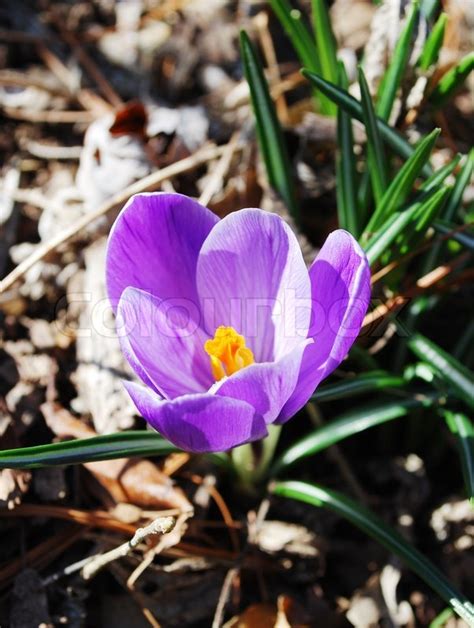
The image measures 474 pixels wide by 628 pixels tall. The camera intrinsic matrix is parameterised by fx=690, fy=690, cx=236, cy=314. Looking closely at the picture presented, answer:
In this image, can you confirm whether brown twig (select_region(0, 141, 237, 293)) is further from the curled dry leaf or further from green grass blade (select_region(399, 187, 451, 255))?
green grass blade (select_region(399, 187, 451, 255))

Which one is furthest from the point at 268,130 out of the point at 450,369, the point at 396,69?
the point at 450,369

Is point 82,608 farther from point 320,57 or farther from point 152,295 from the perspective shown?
point 320,57

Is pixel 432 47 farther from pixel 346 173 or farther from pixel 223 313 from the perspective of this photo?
pixel 223 313

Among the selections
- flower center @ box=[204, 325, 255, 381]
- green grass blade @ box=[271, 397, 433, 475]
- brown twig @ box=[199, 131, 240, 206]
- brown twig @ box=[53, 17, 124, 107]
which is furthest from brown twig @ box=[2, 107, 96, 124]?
green grass blade @ box=[271, 397, 433, 475]

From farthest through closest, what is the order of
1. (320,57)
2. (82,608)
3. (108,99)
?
(108,99) < (320,57) < (82,608)

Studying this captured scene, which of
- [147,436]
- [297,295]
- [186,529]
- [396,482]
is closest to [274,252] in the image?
[297,295]

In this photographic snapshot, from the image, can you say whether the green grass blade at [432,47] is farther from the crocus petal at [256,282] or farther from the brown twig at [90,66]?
the brown twig at [90,66]
